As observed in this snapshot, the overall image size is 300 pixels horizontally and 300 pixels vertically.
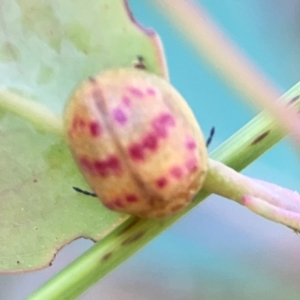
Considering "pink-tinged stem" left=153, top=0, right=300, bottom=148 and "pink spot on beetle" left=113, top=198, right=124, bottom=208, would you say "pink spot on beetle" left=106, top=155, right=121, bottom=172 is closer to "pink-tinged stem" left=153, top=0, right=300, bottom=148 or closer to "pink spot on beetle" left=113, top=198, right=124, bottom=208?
"pink spot on beetle" left=113, top=198, right=124, bottom=208

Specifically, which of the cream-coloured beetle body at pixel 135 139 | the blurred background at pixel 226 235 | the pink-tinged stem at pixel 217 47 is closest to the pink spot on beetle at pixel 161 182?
the cream-coloured beetle body at pixel 135 139

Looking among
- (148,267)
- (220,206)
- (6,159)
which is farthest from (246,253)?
(6,159)

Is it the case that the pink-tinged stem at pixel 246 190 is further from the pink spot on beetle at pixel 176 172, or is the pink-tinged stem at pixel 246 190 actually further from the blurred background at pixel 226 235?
the blurred background at pixel 226 235

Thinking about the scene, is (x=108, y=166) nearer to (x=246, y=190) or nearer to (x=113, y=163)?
(x=113, y=163)

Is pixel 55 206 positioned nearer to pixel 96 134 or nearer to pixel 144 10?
pixel 96 134

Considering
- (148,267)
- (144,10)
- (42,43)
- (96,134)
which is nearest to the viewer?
(96,134)

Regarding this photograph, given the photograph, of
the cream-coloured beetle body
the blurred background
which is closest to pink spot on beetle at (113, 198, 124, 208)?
the cream-coloured beetle body

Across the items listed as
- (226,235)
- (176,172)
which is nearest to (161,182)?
(176,172)
